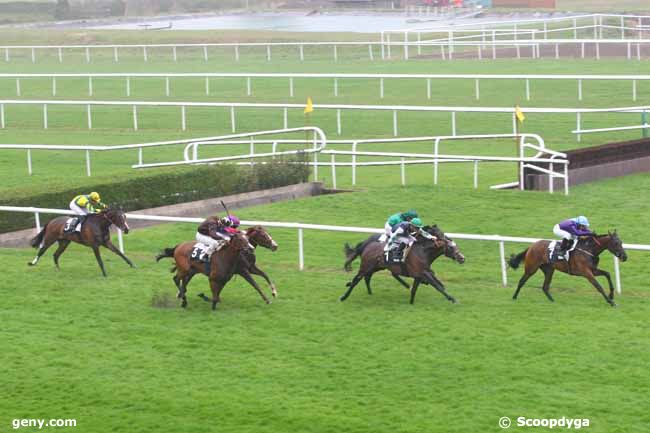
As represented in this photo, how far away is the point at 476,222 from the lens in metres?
16.9

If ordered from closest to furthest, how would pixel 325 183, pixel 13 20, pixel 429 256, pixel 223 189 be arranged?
pixel 429 256, pixel 223 189, pixel 325 183, pixel 13 20

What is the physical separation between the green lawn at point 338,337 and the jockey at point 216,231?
671mm

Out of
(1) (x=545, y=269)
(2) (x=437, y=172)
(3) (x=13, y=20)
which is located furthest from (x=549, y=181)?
(3) (x=13, y=20)

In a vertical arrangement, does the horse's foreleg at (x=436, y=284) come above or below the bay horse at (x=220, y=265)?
below

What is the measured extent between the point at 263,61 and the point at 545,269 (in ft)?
90.0

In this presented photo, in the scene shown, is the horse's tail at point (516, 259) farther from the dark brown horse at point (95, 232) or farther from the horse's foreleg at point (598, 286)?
the dark brown horse at point (95, 232)

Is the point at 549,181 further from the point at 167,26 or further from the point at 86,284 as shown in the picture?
the point at 167,26

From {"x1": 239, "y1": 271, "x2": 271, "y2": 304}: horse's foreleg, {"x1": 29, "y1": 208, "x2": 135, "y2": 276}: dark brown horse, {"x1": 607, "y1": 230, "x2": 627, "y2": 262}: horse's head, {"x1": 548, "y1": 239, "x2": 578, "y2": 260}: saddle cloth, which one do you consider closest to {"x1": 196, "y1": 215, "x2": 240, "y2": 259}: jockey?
{"x1": 239, "y1": 271, "x2": 271, "y2": 304}: horse's foreleg

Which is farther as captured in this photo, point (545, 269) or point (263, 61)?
point (263, 61)

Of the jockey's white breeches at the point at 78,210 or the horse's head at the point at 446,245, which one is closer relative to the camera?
the horse's head at the point at 446,245

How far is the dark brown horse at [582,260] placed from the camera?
41.4 feet

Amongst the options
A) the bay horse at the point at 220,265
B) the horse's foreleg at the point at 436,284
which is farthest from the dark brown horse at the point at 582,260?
the bay horse at the point at 220,265

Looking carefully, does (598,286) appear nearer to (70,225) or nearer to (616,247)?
(616,247)

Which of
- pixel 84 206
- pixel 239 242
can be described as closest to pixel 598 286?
pixel 239 242
